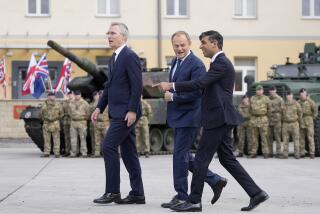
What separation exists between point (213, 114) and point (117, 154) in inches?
48.1

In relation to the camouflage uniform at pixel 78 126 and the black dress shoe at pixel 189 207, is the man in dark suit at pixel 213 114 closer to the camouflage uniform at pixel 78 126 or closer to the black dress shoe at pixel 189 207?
the black dress shoe at pixel 189 207

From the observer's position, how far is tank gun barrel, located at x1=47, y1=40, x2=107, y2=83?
862 inches

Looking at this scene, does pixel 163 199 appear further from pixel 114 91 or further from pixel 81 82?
pixel 81 82

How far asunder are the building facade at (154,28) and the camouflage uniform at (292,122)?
12.4 meters

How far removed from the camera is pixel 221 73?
9.73 meters

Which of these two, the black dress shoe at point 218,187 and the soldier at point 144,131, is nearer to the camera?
the black dress shoe at point 218,187

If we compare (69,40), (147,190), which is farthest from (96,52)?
(147,190)

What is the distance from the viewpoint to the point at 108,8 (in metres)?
32.8

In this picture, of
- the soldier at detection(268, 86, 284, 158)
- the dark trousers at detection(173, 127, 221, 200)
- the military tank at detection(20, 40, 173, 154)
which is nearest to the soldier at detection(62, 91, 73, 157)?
the military tank at detection(20, 40, 173, 154)

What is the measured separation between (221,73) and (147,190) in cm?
313

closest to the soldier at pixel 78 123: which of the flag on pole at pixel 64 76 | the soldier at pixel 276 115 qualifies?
the soldier at pixel 276 115

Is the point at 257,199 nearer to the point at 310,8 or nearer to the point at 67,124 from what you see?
the point at 67,124

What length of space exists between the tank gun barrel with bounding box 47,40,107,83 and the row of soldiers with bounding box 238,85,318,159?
387cm

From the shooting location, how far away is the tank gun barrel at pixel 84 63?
2189 cm
